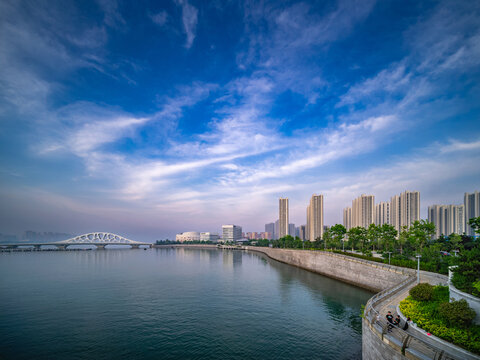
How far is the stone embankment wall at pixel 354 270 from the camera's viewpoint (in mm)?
36844

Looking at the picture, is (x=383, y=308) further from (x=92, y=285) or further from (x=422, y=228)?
(x=92, y=285)

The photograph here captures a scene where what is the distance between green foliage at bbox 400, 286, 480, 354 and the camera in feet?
38.0

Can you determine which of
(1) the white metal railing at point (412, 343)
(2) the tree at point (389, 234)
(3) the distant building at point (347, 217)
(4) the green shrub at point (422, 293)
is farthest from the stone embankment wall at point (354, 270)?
(3) the distant building at point (347, 217)

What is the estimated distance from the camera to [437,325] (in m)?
13.3

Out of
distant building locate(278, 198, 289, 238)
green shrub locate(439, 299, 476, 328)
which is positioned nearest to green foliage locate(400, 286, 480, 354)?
green shrub locate(439, 299, 476, 328)

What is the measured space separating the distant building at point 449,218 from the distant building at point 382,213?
17090 mm

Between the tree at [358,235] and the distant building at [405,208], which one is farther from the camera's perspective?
the distant building at [405,208]

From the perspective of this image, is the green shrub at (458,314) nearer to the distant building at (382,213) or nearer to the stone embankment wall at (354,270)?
the stone embankment wall at (354,270)

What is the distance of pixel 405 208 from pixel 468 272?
344 feet

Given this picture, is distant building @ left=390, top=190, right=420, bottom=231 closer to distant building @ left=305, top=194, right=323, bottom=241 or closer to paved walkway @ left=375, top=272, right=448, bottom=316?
distant building @ left=305, top=194, right=323, bottom=241

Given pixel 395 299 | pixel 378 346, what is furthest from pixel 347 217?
pixel 378 346

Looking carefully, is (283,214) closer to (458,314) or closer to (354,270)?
(354,270)

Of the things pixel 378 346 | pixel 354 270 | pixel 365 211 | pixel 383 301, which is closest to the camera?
pixel 378 346

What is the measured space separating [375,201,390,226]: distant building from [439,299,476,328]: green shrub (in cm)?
11617
